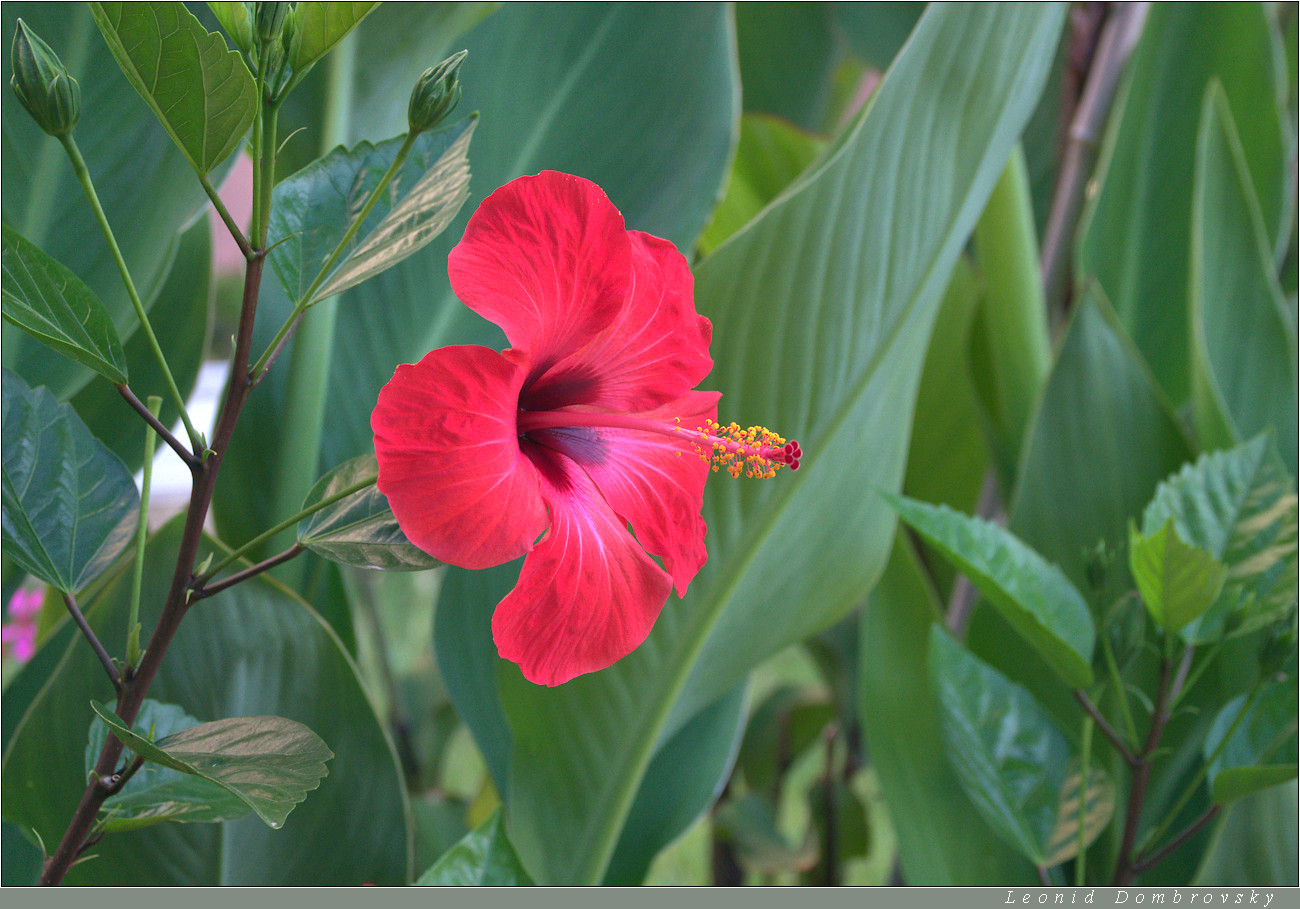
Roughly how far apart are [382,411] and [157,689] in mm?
206

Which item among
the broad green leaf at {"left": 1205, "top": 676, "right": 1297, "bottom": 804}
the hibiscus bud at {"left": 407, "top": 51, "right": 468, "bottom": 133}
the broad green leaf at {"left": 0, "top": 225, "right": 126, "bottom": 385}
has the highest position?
the hibiscus bud at {"left": 407, "top": 51, "right": 468, "bottom": 133}

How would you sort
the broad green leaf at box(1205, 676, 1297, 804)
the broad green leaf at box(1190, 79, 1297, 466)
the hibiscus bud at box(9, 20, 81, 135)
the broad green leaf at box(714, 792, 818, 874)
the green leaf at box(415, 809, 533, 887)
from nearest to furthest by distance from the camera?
the hibiscus bud at box(9, 20, 81, 135) < the green leaf at box(415, 809, 533, 887) < the broad green leaf at box(1205, 676, 1297, 804) < the broad green leaf at box(1190, 79, 1297, 466) < the broad green leaf at box(714, 792, 818, 874)

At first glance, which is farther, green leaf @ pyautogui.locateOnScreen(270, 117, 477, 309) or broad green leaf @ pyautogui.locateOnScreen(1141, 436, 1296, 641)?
broad green leaf @ pyautogui.locateOnScreen(1141, 436, 1296, 641)

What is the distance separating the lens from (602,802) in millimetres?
409

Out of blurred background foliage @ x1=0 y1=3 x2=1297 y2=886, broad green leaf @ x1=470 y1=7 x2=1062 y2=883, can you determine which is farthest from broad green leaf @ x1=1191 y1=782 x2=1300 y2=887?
broad green leaf @ x1=470 y1=7 x2=1062 y2=883

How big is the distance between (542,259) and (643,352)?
4 centimetres

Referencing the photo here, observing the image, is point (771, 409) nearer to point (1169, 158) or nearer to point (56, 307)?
point (56, 307)

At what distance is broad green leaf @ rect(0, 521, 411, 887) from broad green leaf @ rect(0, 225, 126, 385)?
0.13 meters

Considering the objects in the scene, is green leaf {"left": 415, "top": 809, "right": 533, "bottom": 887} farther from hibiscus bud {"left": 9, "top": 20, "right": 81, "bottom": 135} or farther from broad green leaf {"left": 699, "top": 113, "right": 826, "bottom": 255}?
broad green leaf {"left": 699, "top": 113, "right": 826, "bottom": 255}

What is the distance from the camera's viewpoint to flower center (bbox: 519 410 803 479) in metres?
0.19

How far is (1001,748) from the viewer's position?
0.42 meters

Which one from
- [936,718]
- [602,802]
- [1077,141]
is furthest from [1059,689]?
[1077,141]

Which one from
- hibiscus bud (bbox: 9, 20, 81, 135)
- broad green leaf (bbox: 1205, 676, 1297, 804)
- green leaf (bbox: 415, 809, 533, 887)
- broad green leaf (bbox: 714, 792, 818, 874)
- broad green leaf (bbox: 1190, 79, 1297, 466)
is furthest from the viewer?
broad green leaf (bbox: 714, 792, 818, 874)

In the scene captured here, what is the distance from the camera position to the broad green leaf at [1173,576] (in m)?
0.33
